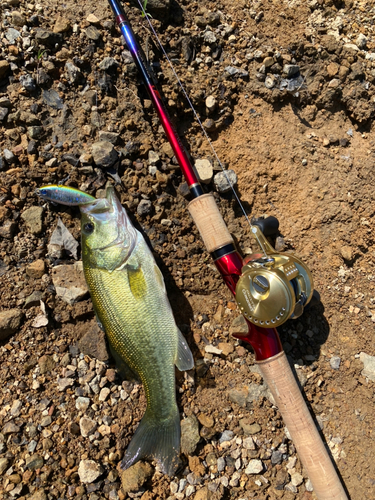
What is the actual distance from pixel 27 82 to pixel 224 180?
162cm

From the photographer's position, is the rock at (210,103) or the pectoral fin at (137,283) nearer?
the pectoral fin at (137,283)

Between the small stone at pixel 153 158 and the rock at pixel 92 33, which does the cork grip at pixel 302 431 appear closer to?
the small stone at pixel 153 158

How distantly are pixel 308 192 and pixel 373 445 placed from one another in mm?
1929

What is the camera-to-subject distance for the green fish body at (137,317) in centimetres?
223

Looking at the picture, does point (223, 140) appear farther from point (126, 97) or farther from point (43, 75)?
point (43, 75)

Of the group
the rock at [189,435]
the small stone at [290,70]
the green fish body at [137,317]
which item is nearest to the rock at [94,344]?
the green fish body at [137,317]

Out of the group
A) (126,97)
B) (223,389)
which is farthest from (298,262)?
(126,97)

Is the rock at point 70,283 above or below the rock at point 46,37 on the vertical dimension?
below

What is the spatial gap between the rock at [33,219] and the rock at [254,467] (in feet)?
7.43

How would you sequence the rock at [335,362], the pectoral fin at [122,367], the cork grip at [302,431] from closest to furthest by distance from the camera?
the cork grip at [302,431] < the pectoral fin at [122,367] < the rock at [335,362]

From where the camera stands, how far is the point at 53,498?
226 cm

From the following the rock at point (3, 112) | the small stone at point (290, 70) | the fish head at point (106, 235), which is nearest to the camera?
the fish head at point (106, 235)

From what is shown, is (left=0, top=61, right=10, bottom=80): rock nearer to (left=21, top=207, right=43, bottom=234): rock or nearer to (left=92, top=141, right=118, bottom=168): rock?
(left=92, top=141, right=118, bottom=168): rock

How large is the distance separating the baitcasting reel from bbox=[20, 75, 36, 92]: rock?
76.0 inches
